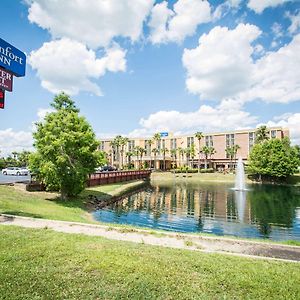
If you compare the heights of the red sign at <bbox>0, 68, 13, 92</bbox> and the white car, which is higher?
the red sign at <bbox>0, 68, 13, 92</bbox>

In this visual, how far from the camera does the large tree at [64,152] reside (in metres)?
26.6

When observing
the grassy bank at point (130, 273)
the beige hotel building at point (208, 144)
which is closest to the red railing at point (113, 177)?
the grassy bank at point (130, 273)

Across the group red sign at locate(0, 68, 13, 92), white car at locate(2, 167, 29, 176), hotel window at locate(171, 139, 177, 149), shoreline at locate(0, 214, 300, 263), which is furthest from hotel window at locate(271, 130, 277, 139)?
red sign at locate(0, 68, 13, 92)

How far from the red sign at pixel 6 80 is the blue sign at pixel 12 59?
0.73ft

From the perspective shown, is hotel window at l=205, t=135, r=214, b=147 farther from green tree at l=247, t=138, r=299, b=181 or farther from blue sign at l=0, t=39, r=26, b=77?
blue sign at l=0, t=39, r=26, b=77

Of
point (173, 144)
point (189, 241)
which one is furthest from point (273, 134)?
point (189, 241)

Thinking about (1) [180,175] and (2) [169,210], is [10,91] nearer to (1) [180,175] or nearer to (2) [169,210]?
(2) [169,210]

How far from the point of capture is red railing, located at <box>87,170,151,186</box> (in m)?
47.0

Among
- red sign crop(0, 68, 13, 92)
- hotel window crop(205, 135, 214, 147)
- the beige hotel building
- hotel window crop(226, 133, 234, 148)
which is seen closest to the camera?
red sign crop(0, 68, 13, 92)

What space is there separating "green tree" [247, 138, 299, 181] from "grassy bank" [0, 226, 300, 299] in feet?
220

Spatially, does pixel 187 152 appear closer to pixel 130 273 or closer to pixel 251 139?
pixel 251 139

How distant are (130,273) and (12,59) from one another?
38.4 feet

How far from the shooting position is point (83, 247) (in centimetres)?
941

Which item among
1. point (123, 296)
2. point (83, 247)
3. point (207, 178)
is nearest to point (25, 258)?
point (83, 247)
